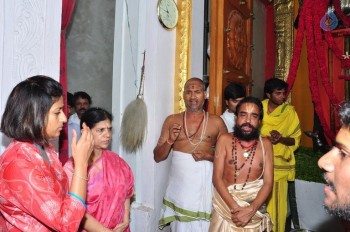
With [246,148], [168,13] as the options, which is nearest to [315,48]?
[168,13]

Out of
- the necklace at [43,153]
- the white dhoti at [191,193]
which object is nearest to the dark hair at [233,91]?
the white dhoti at [191,193]

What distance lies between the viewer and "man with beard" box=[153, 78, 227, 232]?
3.31 metres

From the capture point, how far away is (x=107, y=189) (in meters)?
2.53

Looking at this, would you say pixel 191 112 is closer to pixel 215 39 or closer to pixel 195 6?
pixel 215 39

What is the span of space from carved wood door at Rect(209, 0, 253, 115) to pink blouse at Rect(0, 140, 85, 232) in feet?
8.71

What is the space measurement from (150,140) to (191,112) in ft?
1.93

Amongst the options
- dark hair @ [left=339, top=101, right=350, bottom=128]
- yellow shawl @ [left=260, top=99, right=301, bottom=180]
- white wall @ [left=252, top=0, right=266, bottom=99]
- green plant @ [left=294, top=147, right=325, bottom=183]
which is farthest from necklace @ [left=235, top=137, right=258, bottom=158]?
white wall @ [left=252, top=0, right=266, bottom=99]

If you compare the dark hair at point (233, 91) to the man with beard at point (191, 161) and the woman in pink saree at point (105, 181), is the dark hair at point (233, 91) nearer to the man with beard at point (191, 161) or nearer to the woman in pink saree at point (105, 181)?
the man with beard at point (191, 161)

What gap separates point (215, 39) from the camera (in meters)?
4.07

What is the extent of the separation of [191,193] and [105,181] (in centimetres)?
109

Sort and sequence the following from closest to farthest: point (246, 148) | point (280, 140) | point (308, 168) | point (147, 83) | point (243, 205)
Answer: point (243, 205), point (246, 148), point (147, 83), point (280, 140), point (308, 168)

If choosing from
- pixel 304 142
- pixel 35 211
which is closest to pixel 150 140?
pixel 35 211

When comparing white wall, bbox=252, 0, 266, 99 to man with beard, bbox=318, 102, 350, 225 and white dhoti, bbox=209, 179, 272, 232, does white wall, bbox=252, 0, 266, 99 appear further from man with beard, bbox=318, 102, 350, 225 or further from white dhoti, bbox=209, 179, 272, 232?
man with beard, bbox=318, 102, 350, 225

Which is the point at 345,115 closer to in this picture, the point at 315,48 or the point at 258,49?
the point at 315,48
